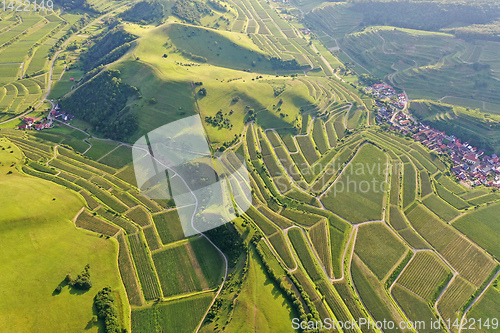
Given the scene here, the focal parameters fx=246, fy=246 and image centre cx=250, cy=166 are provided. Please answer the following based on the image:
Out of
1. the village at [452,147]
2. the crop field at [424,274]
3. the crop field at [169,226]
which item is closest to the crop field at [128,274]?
the crop field at [169,226]

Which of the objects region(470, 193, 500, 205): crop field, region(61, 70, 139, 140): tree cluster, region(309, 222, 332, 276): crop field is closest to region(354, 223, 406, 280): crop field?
region(309, 222, 332, 276): crop field

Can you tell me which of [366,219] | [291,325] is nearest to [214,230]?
[291,325]

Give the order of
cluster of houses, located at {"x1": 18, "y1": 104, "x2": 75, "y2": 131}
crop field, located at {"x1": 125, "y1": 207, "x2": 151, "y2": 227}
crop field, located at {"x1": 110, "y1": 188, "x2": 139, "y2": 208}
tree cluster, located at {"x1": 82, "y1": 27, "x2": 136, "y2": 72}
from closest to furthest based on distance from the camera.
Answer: crop field, located at {"x1": 125, "y1": 207, "x2": 151, "y2": 227}, crop field, located at {"x1": 110, "y1": 188, "x2": 139, "y2": 208}, cluster of houses, located at {"x1": 18, "y1": 104, "x2": 75, "y2": 131}, tree cluster, located at {"x1": 82, "y1": 27, "x2": 136, "y2": 72}

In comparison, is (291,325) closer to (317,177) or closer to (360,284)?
(360,284)

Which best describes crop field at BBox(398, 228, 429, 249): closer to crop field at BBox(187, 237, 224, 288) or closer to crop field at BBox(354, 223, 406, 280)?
crop field at BBox(354, 223, 406, 280)

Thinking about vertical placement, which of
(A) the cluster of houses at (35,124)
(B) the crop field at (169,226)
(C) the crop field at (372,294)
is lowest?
(A) the cluster of houses at (35,124)

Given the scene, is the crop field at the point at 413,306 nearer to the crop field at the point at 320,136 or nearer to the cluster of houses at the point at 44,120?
the crop field at the point at 320,136
